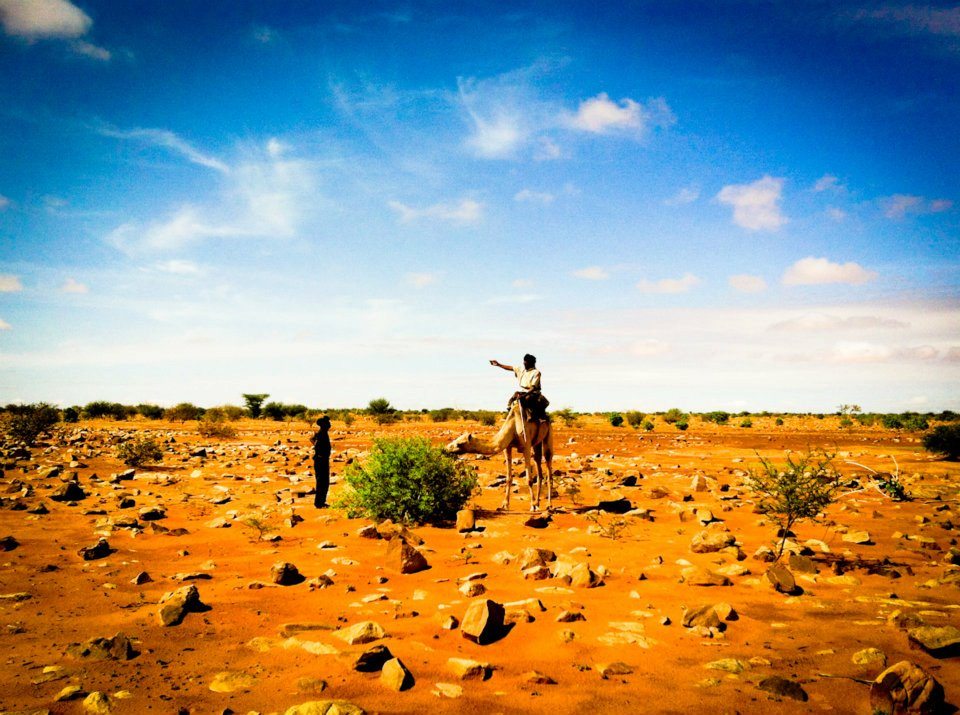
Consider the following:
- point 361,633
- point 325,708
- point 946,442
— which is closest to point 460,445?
point 361,633

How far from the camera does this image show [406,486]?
970 cm

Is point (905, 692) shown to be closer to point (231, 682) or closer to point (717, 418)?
point (231, 682)

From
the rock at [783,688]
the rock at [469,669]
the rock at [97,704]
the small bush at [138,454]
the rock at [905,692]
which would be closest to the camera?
the rock at [905,692]

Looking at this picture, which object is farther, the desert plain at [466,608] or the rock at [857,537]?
the rock at [857,537]

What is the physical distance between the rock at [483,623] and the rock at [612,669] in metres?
0.94

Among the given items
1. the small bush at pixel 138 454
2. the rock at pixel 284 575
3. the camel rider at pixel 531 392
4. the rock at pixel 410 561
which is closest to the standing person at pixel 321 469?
the camel rider at pixel 531 392

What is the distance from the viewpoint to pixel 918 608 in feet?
16.9

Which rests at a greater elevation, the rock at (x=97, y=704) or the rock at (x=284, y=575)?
the rock at (x=97, y=704)

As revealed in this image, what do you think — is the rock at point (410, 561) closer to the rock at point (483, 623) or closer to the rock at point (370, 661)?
the rock at point (483, 623)

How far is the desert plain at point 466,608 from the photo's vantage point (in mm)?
3781

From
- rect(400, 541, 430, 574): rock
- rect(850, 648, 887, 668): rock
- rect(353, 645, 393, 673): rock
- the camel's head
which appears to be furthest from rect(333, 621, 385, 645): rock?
the camel's head

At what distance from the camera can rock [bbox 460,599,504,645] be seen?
4.59 m

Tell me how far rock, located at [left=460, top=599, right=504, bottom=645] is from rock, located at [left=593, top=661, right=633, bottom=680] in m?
0.94

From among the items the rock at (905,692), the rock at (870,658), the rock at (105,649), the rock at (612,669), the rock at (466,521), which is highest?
the rock at (905,692)
